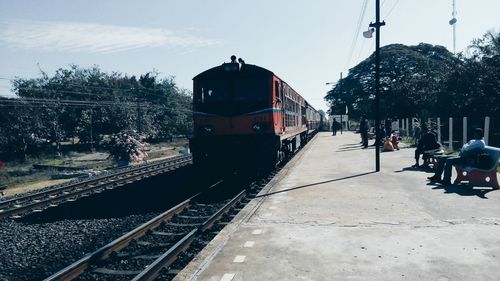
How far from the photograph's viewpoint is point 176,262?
521cm

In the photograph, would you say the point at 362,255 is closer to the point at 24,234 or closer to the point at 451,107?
the point at 24,234

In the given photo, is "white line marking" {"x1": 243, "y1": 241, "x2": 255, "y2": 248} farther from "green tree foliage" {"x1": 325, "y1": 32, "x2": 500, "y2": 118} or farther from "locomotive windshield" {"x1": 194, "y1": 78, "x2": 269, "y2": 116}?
"green tree foliage" {"x1": 325, "y1": 32, "x2": 500, "y2": 118}

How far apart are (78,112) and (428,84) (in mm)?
37161

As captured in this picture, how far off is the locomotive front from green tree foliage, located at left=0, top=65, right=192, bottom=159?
81.2 ft

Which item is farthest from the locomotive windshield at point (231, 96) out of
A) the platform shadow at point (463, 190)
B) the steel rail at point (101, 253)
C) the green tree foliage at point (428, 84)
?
the green tree foliage at point (428, 84)

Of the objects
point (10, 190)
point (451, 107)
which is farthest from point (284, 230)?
point (451, 107)

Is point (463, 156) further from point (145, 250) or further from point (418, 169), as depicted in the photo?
point (145, 250)

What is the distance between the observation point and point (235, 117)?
1166cm

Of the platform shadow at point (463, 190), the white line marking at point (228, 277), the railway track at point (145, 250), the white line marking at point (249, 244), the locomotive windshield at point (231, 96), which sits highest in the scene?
the locomotive windshield at point (231, 96)

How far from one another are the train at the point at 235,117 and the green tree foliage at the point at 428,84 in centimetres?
2026

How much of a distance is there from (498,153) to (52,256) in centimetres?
926

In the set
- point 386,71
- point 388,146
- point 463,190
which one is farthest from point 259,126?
point 386,71

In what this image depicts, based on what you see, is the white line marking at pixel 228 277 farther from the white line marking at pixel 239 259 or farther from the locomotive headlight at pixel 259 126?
the locomotive headlight at pixel 259 126

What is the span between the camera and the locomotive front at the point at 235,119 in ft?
37.7
